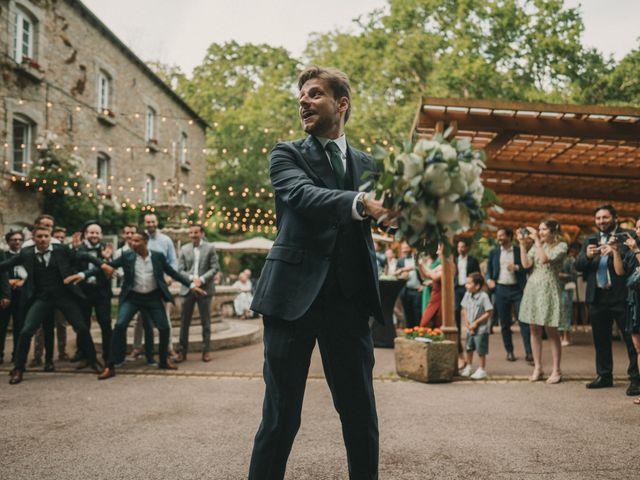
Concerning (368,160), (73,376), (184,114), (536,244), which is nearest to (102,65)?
(184,114)

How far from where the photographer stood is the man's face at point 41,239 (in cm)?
741

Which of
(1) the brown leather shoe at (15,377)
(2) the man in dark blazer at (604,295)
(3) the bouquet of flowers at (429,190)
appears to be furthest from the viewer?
(1) the brown leather shoe at (15,377)

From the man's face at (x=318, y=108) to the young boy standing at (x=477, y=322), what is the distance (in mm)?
5521

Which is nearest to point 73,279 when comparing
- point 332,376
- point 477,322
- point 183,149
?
point 477,322

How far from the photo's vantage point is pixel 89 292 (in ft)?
27.2

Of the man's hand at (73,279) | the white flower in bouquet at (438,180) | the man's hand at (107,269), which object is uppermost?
the white flower in bouquet at (438,180)

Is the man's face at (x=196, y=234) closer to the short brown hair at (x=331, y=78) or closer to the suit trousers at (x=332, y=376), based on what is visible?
the short brown hair at (x=331, y=78)

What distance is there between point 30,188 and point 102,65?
5.86 metres

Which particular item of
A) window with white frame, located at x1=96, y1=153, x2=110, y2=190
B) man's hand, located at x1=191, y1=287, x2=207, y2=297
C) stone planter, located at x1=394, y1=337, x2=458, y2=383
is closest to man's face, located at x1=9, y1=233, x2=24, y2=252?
man's hand, located at x1=191, y1=287, x2=207, y2=297

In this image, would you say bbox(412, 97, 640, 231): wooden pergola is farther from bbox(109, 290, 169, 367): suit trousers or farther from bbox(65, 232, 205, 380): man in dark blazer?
bbox(109, 290, 169, 367): suit trousers

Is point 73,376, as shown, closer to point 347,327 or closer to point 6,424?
point 6,424

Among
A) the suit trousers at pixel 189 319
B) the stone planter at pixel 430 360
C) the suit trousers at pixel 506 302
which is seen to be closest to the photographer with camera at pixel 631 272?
the stone planter at pixel 430 360

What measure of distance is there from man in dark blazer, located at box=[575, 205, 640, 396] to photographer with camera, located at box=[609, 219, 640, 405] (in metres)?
0.09

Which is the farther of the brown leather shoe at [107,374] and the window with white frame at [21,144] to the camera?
the window with white frame at [21,144]
